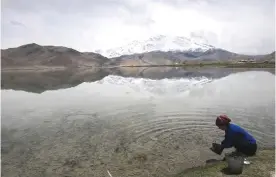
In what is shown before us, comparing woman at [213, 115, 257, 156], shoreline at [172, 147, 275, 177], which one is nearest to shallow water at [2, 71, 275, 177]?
shoreline at [172, 147, 275, 177]

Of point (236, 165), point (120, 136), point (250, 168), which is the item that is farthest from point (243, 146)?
point (120, 136)

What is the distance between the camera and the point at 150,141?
14.9m

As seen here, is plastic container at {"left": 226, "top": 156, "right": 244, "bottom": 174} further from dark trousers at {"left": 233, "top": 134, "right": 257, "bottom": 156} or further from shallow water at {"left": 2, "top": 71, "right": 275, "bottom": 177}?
shallow water at {"left": 2, "top": 71, "right": 275, "bottom": 177}

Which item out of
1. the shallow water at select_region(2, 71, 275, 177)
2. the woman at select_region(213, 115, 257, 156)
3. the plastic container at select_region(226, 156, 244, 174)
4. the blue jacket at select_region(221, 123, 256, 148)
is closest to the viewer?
the plastic container at select_region(226, 156, 244, 174)

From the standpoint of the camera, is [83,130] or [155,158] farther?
[83,130]

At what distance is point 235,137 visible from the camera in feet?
36.0

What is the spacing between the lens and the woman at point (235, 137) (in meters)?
10.7

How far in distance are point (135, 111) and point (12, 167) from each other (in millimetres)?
12276

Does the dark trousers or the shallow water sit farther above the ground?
the dark trousers

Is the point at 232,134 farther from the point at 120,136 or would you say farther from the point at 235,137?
the point at 120,136

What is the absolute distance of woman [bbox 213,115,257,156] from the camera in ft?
35.2

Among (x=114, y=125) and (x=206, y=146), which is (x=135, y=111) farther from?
(x=206, y=146)

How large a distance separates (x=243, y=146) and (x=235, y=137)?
0.63 m

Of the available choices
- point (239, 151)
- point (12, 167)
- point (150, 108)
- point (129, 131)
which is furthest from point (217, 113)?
point (12, 167)
